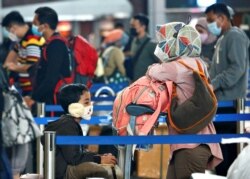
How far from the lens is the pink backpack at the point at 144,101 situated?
30.9 feet

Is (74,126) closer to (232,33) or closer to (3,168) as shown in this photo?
(3,168)

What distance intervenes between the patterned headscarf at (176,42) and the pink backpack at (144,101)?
0.27m

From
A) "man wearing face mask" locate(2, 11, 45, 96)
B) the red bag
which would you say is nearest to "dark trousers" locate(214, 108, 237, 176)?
the red bag

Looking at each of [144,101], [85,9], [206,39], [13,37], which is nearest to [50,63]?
[13,37]

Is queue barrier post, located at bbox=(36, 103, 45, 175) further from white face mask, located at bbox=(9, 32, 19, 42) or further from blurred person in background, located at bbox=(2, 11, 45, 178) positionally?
white face mask, located at bbox=(9, 32, 19, 42)

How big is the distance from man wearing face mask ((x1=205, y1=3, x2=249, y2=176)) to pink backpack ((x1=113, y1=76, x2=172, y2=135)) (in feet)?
8.51

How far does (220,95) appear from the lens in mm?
12312

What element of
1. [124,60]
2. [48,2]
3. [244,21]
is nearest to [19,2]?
[48,2]

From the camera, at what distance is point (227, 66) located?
1220 cm

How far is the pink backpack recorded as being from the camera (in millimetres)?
9422

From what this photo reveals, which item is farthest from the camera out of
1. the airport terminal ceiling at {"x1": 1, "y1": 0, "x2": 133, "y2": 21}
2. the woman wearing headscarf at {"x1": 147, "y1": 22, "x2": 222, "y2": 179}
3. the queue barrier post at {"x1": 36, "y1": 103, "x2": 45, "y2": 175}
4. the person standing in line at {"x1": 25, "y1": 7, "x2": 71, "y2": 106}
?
the airport terminal ceiling at {"x1": 1, "y1": 0, "x2": 133, "y2": 21}

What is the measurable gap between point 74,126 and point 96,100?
13.3ft

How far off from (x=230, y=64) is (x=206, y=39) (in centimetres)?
203

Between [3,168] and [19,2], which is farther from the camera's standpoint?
[19,2]
